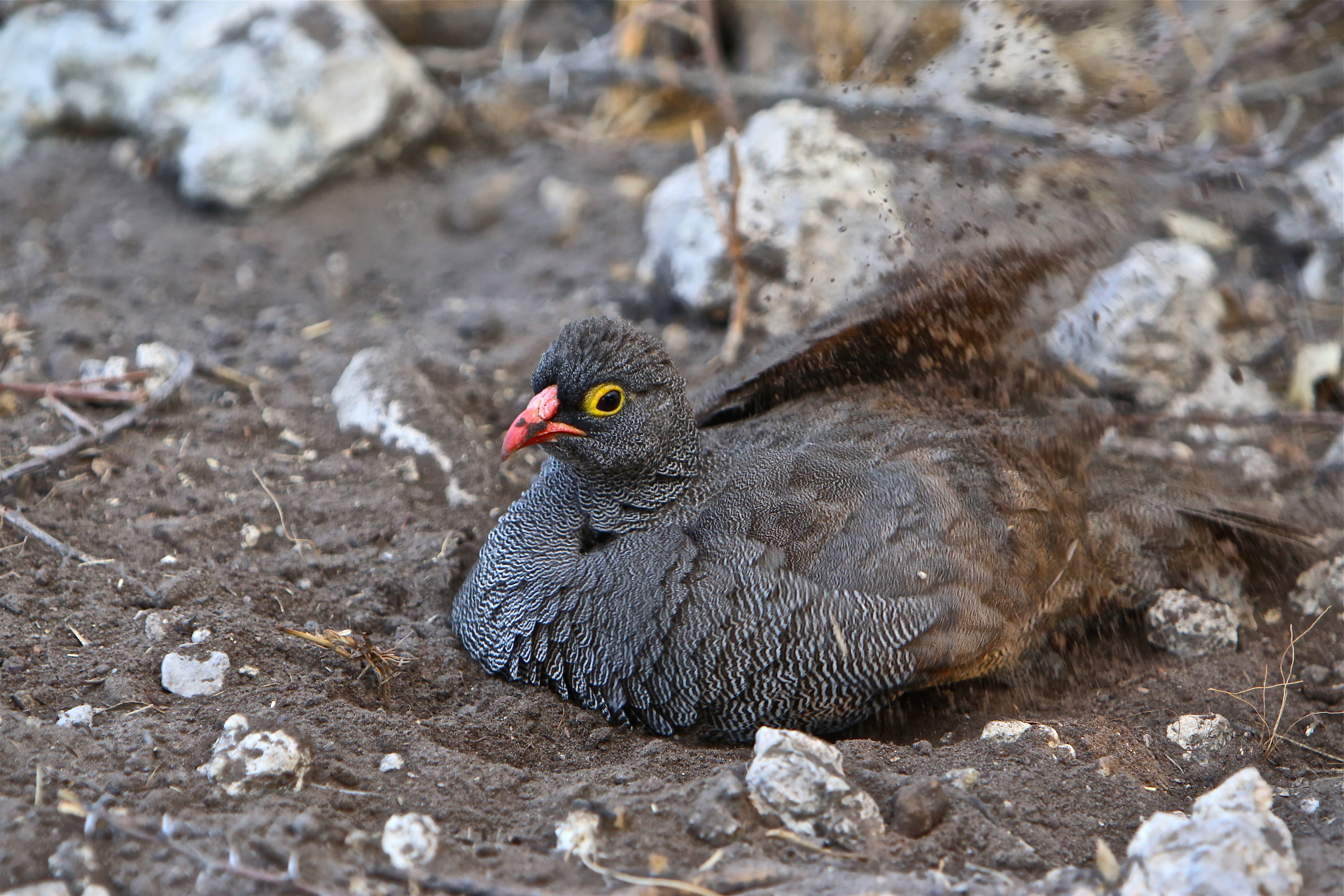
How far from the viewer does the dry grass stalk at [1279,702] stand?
3227 mm

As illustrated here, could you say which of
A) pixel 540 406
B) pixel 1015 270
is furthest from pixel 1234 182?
pixel 540 406

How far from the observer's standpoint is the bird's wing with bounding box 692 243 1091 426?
3.69 metres

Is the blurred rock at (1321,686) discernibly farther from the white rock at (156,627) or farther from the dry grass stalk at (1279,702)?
the white rock at (156,627)

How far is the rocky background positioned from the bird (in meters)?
0.18

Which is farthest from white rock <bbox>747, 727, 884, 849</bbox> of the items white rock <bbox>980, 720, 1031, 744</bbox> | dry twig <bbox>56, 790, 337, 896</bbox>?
dry twig <bbox>56, 790, 337, 896</bbox>

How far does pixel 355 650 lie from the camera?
126 inches

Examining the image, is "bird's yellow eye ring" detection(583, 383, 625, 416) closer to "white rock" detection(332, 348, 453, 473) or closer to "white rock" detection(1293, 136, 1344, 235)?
"white rock" detection(332, 348, 453, 473)

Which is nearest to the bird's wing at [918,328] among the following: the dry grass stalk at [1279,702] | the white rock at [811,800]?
the dry grass stalk at [1279,702]

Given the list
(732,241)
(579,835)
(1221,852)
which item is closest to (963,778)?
(1221,852)

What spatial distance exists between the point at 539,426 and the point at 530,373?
63.5 inches

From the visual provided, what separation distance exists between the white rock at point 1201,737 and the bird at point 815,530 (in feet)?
1.60

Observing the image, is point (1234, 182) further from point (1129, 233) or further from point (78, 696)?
point (78, 696)

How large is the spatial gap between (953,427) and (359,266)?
11.4ft

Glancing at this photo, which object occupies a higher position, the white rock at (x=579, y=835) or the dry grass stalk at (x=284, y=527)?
the white rock at (x=579, y=835)
